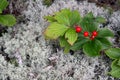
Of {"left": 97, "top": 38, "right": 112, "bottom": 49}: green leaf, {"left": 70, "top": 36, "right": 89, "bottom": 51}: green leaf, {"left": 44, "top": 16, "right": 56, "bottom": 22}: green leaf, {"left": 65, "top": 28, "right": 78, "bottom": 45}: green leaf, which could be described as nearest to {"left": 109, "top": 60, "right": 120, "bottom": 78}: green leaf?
{"left": 97, "top": 38, "right": 112, "bottom": 49}: green leaf

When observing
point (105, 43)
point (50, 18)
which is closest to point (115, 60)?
point (105, 43)

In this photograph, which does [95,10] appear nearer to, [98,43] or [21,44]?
[98,43]

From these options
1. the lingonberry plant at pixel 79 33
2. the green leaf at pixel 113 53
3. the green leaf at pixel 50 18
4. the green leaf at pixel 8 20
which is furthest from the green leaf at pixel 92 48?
the green leaf at pixel 8 20

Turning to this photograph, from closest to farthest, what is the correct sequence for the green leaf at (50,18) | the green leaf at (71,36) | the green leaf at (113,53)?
the green leaf at (71,36) < the green leaf at (113,53) < the green leaf at (50,18)

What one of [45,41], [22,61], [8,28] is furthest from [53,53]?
[8,28]

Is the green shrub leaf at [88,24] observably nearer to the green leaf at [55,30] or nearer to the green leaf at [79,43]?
the green leaf at [79,43]

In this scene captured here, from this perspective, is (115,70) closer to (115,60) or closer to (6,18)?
(115,60)

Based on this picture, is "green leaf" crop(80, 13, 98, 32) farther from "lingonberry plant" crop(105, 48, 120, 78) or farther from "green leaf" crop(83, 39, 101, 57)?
"lingonberry plant" crop(105, 48, 120, 78)
